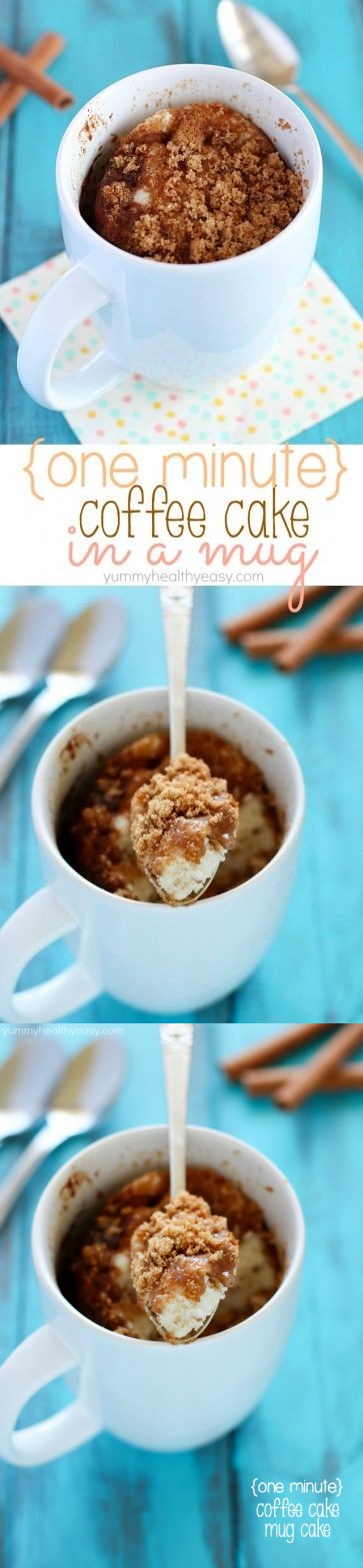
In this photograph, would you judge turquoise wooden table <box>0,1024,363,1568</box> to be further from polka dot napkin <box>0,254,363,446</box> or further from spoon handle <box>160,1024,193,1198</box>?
polka dot napkin <box>0,254,363,446</box>

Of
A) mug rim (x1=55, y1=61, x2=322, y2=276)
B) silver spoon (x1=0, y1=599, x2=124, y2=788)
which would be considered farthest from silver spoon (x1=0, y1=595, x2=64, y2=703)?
mug rim (x1=55, y1=61, x2=322, y2=276)

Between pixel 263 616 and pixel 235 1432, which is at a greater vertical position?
pixel 263 616

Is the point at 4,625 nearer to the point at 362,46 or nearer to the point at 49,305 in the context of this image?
the point at 49,305

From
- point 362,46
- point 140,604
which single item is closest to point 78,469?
point 140,604

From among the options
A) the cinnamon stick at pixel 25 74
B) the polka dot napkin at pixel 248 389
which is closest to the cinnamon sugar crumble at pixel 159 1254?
the polka dot napkin at pixel 248 389

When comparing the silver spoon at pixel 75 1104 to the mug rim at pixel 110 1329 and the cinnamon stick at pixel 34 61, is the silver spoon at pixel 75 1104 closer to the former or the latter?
the mug rim at pixel 110 1329

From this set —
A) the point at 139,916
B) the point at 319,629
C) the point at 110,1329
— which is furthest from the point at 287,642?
the point at 110,1329

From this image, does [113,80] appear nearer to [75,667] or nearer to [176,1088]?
[75,667]
